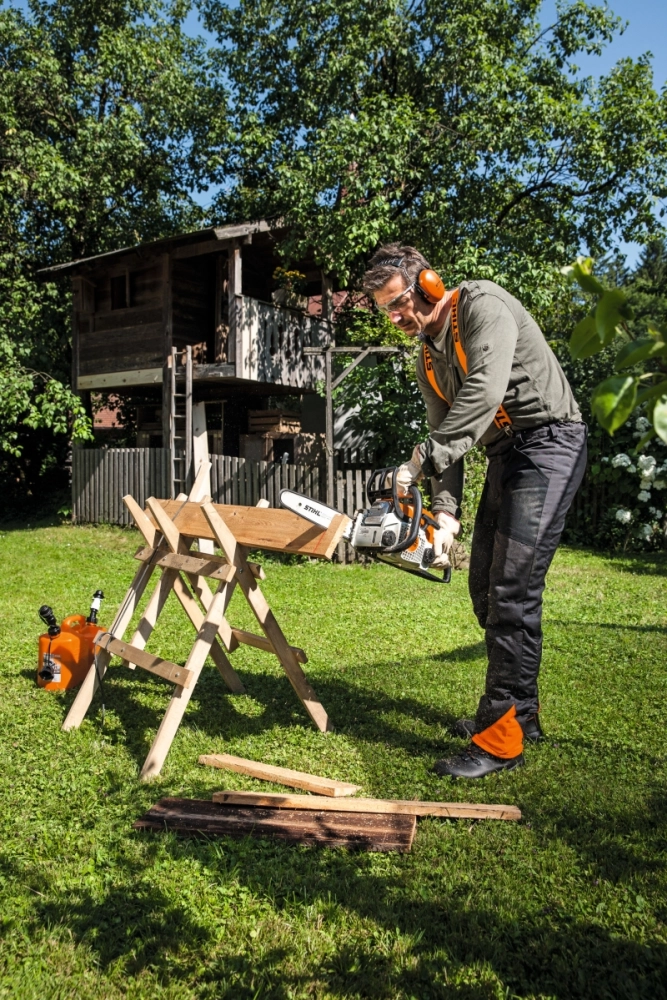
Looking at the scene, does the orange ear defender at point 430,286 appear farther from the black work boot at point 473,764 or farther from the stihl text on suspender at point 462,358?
the black work boot at point 473,764

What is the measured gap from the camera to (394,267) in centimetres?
371

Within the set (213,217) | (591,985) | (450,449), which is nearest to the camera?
(591,985)

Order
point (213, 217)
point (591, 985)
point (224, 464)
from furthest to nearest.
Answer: point (213, 217)
point (224, 464)
point (591, 985)

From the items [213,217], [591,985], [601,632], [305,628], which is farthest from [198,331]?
[591,985]

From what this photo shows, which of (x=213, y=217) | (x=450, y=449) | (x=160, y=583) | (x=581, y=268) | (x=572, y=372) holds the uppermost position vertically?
(x=213, y=217)

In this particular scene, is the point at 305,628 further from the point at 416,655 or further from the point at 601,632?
the point at 601,632

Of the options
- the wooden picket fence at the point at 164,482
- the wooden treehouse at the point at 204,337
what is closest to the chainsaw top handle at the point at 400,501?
the wooden picket fence at the point at 164,482

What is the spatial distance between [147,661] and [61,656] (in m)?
1.33

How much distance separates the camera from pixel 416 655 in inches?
251

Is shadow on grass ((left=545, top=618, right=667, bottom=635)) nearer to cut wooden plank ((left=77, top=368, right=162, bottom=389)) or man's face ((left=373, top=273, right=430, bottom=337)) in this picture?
man's face ((left=373, top=273, right=430, bottom=337))

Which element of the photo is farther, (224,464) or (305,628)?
(224,464)

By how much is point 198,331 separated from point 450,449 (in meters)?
14.9

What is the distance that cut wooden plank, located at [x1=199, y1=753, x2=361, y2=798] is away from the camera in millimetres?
3618

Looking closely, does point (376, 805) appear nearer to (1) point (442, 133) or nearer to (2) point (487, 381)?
(2) point (487, 381)
